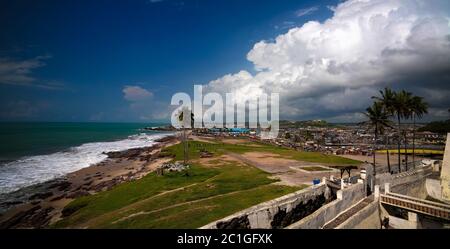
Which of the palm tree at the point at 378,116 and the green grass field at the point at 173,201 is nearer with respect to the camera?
the green grass field at the point at 173,201

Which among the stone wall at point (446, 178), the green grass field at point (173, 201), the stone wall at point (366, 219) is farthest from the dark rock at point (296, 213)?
the stone wall at point (446, 178)

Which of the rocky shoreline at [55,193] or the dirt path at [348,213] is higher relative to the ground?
the dirt path at [348,213]

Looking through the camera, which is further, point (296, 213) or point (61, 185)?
point (61, 185)

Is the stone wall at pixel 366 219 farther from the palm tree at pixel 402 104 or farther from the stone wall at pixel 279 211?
the palm tree at pixel 402 104

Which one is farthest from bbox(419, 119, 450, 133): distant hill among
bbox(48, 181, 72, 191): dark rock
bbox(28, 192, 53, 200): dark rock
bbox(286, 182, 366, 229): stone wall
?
bbox(28, 192, 53, 200): dark rock

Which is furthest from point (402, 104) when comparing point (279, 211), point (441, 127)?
point (441, 127)

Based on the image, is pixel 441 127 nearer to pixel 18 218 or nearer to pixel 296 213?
pixel 296 213

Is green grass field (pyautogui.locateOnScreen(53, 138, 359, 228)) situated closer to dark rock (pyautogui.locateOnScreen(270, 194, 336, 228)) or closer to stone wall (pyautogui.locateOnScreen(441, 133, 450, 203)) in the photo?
dark rock (pyautogui.locateOnScreen(270, 194, 336, 228))
